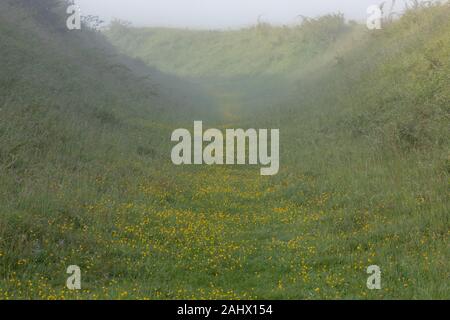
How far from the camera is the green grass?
705 cm

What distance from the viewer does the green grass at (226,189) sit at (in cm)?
705

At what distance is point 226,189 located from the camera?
12328 mm

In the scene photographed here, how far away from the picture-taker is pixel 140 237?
8.51 metres

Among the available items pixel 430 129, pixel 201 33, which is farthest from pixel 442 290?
pixel 201 33

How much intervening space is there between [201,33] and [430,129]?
178 feet
